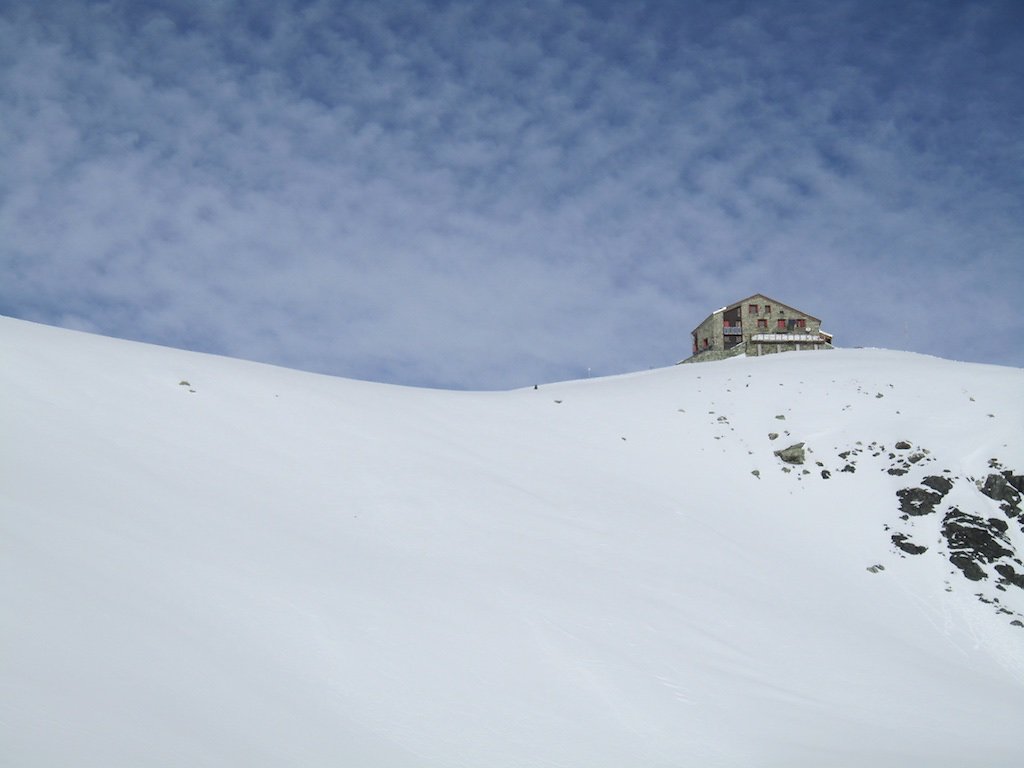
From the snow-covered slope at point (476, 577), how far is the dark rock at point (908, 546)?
0.41ft

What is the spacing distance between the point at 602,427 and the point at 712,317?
3897 cm

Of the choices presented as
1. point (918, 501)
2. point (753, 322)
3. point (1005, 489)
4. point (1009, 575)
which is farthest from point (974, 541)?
point (753, 322)

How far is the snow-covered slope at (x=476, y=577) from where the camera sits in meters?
7.81

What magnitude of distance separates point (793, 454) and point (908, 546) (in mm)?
6416

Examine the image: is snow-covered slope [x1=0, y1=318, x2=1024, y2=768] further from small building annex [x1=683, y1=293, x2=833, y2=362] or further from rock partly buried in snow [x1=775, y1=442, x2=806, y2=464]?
small building annex [x1=683, y1=293, x2=833, y2=362]

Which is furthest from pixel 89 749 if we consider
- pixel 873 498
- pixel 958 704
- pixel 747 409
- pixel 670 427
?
pixel 747 409

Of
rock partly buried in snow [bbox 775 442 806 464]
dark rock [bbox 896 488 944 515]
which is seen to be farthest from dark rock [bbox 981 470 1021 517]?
rock partly buried in snow [bbox 775 442 806 464]

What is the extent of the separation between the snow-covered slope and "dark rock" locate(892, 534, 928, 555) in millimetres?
126

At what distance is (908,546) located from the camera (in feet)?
74.7

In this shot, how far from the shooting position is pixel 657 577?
56.6ft

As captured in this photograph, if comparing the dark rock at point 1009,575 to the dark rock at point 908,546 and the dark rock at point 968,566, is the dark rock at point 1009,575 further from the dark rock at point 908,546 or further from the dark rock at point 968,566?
the dark rock at point 908,546

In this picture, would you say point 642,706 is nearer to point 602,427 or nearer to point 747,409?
point 602,427

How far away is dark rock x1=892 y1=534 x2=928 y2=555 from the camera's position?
888 inches

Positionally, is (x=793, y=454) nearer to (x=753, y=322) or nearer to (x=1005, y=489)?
(x=1005, y=489)
